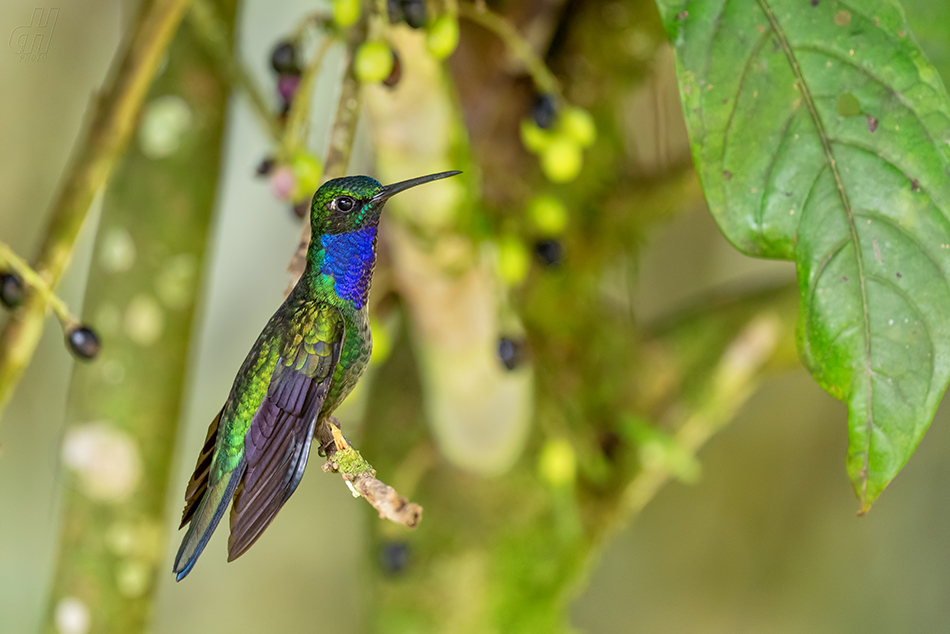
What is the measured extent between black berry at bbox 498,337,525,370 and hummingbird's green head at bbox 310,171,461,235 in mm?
353

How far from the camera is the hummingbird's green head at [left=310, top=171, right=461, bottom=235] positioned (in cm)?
26

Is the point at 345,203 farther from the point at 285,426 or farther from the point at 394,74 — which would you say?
the point at 394,74

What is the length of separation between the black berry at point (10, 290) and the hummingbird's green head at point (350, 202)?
26 centimetres

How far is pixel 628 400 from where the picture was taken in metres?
1.04

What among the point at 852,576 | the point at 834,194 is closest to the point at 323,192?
the point at 834,194

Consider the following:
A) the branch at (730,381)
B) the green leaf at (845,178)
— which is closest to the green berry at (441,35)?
the green leaf at (845,178)

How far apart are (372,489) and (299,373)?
0.19ft

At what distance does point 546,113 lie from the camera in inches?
25.9

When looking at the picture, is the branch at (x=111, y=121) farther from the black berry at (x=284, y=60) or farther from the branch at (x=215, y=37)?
the branch at (x=215, y=37)

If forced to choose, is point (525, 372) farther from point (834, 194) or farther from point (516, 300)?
point (834, 194)

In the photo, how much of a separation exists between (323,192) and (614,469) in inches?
32.9

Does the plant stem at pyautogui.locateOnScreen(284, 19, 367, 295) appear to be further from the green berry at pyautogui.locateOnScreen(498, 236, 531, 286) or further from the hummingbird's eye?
the green berry at pyautogui.locateOnScreen(498, 236, 531, 286)

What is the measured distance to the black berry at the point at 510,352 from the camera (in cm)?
63

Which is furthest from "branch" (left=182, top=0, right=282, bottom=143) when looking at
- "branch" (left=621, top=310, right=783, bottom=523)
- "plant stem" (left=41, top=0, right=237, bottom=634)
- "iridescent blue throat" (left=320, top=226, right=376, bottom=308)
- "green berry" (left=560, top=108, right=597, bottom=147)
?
"branch" (left=621, top=310, right=783, bottom=523)
